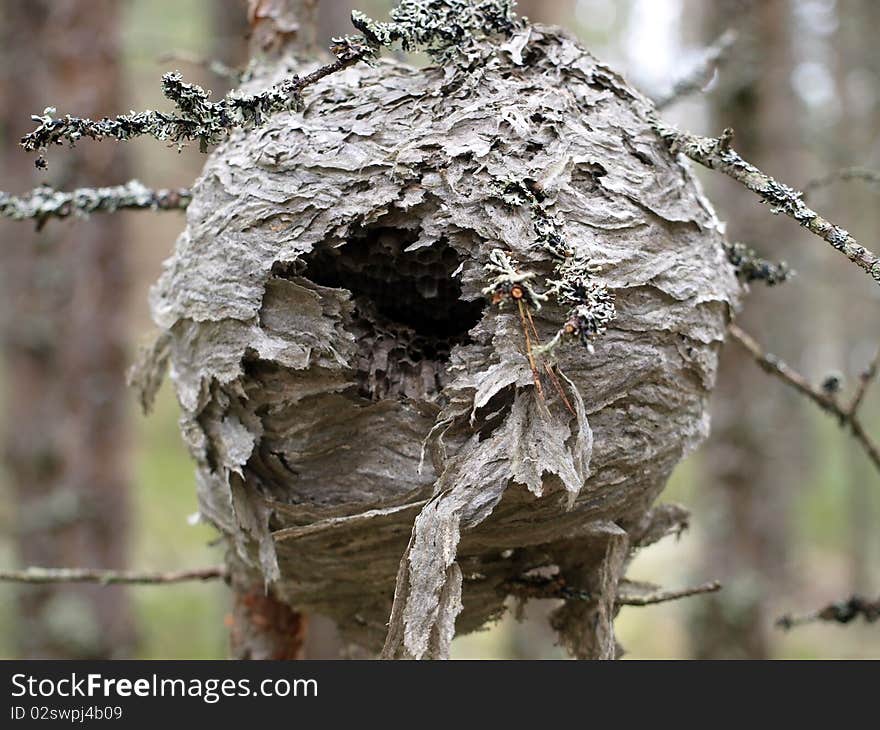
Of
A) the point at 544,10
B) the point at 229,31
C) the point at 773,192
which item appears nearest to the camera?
the point at 773,192

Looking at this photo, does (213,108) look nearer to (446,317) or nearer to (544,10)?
(446,317)

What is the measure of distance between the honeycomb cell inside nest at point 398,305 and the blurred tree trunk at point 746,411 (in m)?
2.41

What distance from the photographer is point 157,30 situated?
12.0 meters

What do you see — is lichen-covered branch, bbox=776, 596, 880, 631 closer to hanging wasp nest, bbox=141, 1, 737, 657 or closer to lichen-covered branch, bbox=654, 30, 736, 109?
hanging wasp nest, bbox=141, 1, 737, 657

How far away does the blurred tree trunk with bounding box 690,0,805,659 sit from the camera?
3783mm

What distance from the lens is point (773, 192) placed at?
1274mm

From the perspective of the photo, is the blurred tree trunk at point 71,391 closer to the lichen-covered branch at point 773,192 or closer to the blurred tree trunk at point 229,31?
the blurred tree trunk at point 229,31

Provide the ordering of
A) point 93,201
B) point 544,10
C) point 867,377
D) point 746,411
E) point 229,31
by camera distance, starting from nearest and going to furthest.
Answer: point 93,201
point 867,377
point 746,411
point 229,31
point 544,10

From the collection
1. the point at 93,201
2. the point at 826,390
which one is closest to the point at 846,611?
the point at 826,390

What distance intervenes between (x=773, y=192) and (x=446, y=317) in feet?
2.14

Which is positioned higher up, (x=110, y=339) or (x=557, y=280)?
(x=110, y=339)

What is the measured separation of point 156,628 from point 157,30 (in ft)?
27.7

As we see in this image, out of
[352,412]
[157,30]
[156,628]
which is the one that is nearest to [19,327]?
[352,412]

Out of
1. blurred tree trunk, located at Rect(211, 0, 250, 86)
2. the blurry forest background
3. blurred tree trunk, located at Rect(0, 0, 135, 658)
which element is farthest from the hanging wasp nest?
blurred tree trunk, located at Rect(211, 0, 250, 86)
